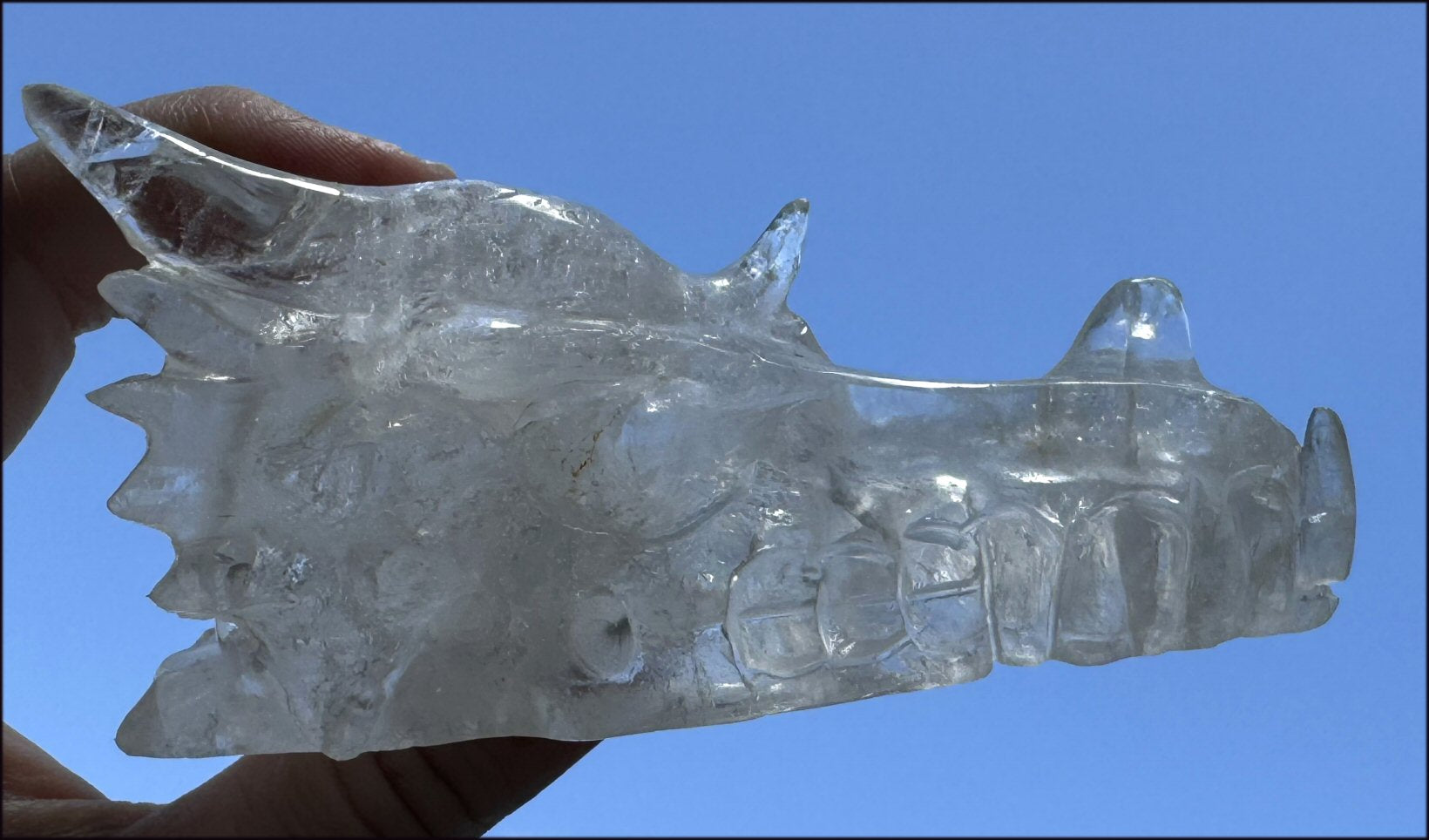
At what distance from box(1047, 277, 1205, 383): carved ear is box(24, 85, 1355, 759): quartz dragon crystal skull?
0.7 inches

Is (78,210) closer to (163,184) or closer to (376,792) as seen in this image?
(163,184)

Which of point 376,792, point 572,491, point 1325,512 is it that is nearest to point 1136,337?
point 1325,512

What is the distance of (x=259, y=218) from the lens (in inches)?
32.6

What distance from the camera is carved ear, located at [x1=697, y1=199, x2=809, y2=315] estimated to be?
36.0 inches

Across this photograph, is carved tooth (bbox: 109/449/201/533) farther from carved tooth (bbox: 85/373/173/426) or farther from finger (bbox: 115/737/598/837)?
finger (bbox: 115/737/598/837)

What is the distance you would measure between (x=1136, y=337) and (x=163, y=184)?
0.75 metres

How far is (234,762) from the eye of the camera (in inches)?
34.0

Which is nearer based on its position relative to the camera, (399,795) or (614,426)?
(614,426)

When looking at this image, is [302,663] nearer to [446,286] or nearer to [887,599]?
[446,286]

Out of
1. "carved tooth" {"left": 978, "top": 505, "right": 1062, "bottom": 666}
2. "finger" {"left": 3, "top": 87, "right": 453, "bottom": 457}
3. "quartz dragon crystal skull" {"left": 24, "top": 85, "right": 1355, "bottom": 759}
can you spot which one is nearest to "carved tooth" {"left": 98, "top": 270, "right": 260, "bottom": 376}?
"quartz dragon crystal skull" {"left": 24, "top": 85, "right": 1355, "bottom": 759}

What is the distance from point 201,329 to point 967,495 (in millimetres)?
574

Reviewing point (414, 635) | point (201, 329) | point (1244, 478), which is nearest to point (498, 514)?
point (414, 635)

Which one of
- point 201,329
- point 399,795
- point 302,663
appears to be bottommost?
point 399,795

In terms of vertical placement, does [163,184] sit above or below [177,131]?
below
